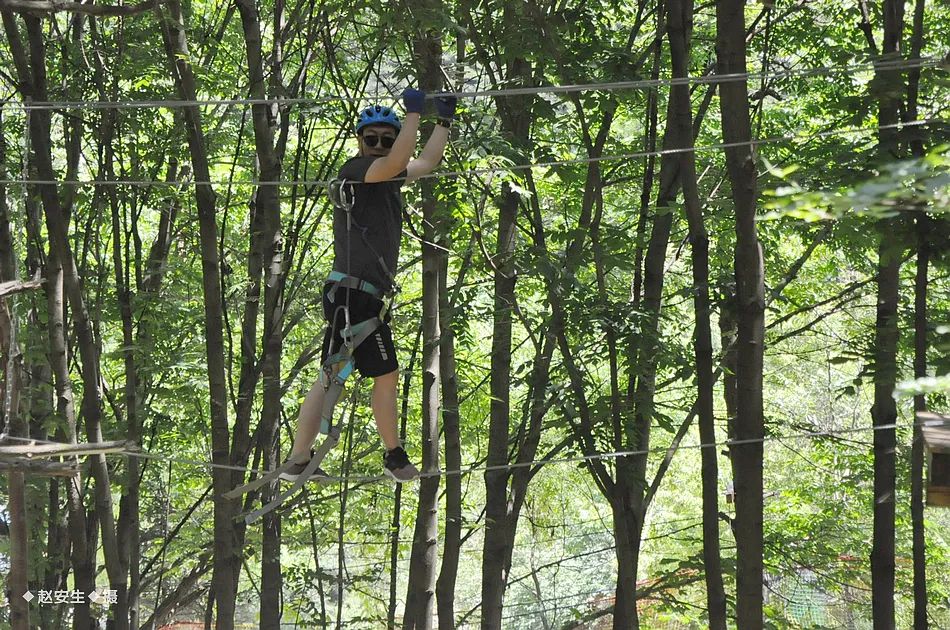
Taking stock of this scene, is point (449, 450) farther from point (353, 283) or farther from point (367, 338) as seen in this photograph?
point (353, 283)

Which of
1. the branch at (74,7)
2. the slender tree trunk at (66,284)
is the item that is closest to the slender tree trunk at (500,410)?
the branch at (74,7)

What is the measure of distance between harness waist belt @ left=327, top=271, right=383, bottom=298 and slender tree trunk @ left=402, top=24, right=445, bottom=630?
1.50 meters

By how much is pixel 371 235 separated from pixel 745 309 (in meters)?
1.77

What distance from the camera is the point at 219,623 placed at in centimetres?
711

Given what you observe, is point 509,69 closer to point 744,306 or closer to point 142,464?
point 744,306

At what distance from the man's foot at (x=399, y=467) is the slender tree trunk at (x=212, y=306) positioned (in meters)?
2.38

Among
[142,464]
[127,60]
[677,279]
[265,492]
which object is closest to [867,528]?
[677,279]

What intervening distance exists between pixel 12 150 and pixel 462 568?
42.1ft

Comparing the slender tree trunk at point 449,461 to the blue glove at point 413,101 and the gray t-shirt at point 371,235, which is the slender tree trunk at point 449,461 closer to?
the gray t-shirt at point 371,235

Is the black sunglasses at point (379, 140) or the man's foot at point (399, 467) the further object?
the man's foot at point (399, 467)

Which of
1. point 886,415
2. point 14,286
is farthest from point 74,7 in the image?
point 886,415

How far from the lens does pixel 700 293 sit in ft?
17.5

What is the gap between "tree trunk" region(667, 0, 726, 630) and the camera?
5016 millimetres

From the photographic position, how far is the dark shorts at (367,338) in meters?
3.99
